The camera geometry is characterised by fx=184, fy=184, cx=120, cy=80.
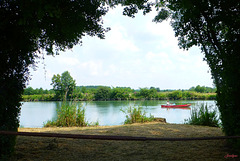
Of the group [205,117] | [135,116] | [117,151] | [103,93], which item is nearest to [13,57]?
[117,151]

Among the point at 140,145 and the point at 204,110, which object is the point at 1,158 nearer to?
the point at 140,145

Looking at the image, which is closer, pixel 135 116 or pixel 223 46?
pixel 223 46

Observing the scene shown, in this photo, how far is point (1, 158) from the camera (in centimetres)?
245

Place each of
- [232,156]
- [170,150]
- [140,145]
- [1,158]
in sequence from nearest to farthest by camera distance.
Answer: [1,158], [232,156], [170,150], [140,145]

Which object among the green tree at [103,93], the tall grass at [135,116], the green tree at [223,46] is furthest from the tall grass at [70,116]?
the green tree at [103,93]

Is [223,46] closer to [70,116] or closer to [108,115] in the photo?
[70,116]

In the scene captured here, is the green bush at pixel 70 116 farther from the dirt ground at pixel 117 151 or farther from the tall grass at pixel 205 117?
the tall grass at pixel 205 117

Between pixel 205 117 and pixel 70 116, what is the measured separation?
16.2 feet

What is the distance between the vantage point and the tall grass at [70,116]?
274 inches

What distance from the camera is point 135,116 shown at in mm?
7875

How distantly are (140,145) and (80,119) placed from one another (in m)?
3.93

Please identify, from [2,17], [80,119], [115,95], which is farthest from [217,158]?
[115,95]

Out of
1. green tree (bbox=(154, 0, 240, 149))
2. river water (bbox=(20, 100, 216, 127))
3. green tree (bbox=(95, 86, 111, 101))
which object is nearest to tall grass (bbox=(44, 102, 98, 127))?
river water (bbox=(20, 100, 216, 127))

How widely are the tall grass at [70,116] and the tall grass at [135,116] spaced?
1805 mm
